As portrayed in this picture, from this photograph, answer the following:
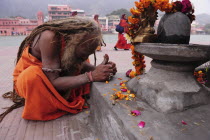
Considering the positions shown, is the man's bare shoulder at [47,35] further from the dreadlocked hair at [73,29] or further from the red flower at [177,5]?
the red flower at [177,5]

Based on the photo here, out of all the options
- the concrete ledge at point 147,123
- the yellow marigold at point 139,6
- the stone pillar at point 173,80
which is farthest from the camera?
the yellow marigold at point 139,6

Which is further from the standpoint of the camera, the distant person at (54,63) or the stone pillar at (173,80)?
the distant person at (54,63)

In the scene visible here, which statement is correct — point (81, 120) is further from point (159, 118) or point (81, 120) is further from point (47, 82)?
point (159, 118)

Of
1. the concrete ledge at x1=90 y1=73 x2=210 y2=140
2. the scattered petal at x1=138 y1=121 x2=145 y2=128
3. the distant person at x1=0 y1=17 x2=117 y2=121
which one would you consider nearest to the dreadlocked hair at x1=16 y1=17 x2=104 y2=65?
the distant person at x1=0 y1=17 x2=117 y2=121

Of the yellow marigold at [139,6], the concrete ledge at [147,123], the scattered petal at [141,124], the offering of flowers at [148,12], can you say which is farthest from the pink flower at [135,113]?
the yellow marigold at [139,6]

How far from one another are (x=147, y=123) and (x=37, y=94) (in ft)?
4.76

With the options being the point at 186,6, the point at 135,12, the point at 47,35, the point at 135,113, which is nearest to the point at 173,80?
the point at 135,113

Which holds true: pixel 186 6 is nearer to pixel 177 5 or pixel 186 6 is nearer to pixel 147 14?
pixel 177 5

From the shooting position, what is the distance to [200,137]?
3.91 ft

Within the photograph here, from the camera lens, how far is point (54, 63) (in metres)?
2.10

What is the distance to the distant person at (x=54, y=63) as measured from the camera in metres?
2.04

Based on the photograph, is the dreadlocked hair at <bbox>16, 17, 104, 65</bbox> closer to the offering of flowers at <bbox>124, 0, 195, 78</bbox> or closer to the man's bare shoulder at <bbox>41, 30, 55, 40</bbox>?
the man's bare shoulder at <bbox>41, 30, 55, 40</bbox>

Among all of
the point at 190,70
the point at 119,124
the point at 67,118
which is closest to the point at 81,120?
the point at 67,118

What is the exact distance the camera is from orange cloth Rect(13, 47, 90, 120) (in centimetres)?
211
